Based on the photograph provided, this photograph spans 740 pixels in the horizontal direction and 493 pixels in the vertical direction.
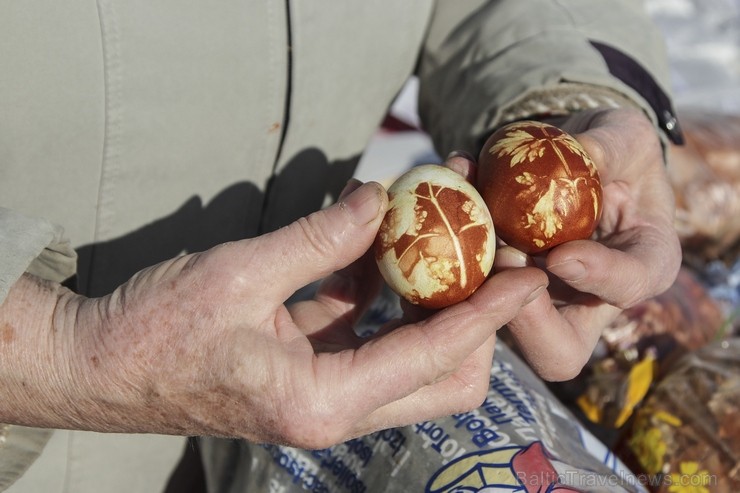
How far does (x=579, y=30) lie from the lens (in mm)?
2229

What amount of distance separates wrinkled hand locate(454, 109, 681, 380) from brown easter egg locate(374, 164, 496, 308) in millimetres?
161

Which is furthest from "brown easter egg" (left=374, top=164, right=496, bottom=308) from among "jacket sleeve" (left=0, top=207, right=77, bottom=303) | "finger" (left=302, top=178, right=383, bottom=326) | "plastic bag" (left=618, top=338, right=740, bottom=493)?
"plastic bag" (left=618, top=338, right=740, bottom=493)

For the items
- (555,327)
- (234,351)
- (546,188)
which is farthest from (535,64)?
(234,351)

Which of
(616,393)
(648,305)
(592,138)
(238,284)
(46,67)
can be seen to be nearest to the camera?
(238,284)

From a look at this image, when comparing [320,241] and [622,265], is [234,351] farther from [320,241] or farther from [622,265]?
[622,265]

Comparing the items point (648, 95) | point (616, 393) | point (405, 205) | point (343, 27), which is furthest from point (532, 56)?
point (616, 393)

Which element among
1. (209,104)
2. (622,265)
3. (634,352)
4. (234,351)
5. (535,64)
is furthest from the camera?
(634,352)

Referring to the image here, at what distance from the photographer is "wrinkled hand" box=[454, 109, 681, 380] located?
163 centimetres

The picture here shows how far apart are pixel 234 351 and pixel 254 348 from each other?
0.13 ft

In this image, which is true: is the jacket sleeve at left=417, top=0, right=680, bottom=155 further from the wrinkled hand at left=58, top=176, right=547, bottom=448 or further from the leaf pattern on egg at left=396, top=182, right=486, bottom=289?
the wrinkled hand at left=58, top=176, right=547, bottom=448

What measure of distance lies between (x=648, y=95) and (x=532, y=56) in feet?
1.29

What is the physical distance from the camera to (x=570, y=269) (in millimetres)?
1582

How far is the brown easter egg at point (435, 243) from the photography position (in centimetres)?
158

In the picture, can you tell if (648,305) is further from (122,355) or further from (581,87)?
(122,355)
